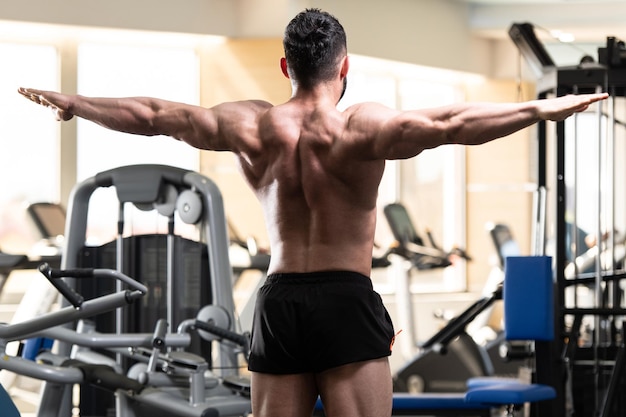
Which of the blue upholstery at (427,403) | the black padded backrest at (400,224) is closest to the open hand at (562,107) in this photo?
the blue upholstery at (427,403)

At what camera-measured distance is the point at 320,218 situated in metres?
2.37

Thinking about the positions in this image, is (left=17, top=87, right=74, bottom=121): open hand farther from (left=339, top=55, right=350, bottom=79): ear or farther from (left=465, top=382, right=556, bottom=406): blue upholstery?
(left=465, top=382, right=556, bottom=406): blue upholstery

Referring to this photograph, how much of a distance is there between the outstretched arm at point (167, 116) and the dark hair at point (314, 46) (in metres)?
0.16

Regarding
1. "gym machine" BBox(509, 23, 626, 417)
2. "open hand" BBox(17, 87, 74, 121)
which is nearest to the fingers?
"open hand" BBox(17, 87, 74, 121)

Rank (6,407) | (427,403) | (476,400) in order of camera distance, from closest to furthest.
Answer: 1. (6,407)
2. (476,400)
3. (427,403)

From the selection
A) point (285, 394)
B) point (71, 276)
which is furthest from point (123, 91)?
point (285, 394)

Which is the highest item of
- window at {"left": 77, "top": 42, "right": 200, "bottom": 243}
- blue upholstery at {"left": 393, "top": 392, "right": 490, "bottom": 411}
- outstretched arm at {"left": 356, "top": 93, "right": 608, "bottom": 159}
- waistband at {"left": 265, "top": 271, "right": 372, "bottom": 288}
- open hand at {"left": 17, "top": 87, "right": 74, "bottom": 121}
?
window at {"left": 77, "top": 42, "right": 200, "bottom": 243}

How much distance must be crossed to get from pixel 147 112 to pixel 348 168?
0.47 m

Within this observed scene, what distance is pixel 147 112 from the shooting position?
8.11 feet

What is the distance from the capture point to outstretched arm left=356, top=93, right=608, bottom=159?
7.23ft

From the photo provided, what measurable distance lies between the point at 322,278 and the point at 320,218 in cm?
13

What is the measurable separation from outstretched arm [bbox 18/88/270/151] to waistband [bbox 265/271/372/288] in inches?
12.0

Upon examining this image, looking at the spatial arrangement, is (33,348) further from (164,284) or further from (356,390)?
(356,390)

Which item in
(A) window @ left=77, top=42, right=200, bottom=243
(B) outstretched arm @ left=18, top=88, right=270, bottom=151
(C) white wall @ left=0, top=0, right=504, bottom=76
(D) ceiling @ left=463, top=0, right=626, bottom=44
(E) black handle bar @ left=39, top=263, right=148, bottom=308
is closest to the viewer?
(B) outstretched arm @ left=18, top=88, right=270, bottom=151
